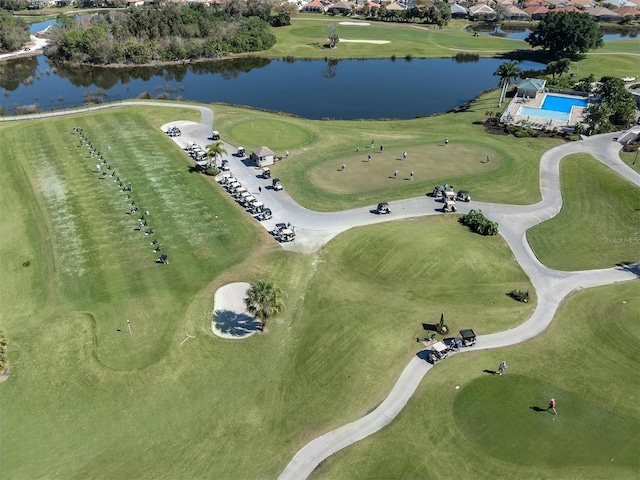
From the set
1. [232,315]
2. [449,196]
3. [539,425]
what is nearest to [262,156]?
[449,196]

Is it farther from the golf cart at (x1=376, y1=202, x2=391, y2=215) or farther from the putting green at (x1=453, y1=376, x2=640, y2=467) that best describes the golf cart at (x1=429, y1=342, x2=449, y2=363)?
the golf cart at (x1=376, y1=202, x2=391, y2=215)

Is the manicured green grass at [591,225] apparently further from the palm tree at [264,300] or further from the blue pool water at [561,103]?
the palm tree at [264,300]

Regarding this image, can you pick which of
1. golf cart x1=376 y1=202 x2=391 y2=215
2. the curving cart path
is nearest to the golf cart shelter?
the curving cart path

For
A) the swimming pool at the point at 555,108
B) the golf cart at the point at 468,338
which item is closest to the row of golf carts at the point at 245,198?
the golf cart at the point at 468,338

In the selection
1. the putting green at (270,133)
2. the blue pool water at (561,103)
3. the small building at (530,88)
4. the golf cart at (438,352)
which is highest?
the small building at (530,88)

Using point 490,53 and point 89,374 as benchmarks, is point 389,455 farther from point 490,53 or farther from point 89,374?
point 490,53

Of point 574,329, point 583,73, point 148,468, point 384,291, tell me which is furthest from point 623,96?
point 148,468

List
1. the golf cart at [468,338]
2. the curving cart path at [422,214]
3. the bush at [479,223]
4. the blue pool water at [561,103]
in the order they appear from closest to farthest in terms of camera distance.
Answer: the curving cart path at [422,214]
the golf cart at [468,338]
the bush at [479,223]
the blue pool water at [561,103]
